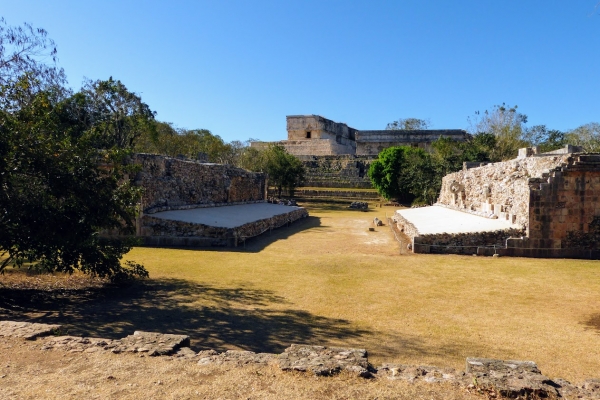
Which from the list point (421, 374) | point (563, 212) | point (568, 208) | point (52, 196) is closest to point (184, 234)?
point (52, 196)

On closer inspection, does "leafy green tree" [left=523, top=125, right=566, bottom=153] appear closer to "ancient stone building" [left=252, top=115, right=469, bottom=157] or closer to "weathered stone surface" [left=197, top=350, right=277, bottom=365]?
"ancient stone building" [left=252, top=115, right=469, bottom=157]

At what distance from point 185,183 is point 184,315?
1084cm

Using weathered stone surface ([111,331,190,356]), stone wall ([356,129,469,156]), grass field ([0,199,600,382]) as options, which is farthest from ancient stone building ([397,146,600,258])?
stone wall ([356,129,469,156])

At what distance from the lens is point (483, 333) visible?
5.18 meters

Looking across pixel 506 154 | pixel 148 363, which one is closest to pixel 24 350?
pixel 148 363

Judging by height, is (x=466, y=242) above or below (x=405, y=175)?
below

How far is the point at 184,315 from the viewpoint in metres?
5.82

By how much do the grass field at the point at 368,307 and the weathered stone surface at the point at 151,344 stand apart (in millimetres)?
642

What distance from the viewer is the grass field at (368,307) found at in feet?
15.6

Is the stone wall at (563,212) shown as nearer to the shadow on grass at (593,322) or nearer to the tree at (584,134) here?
the shadow on grass at (593,322)

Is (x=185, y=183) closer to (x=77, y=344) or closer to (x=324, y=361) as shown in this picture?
(x=77, y=344)

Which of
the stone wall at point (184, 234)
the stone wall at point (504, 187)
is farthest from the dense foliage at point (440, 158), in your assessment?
the stone wall at point (184, 234)

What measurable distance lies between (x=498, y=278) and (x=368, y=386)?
19.9 feet

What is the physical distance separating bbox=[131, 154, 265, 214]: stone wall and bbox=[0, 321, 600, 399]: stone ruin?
7105 millimetres
